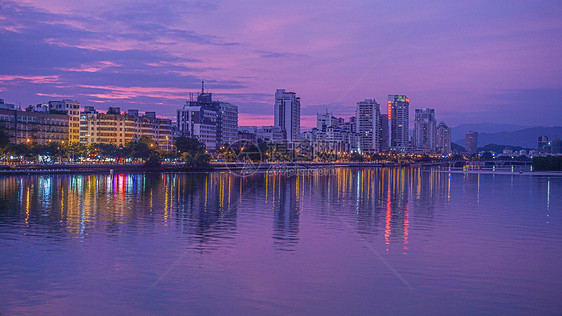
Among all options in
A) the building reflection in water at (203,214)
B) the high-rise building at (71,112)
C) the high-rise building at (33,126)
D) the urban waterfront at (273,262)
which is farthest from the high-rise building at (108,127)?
the urban waterfront at (273,262)

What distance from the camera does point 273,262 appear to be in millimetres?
22422

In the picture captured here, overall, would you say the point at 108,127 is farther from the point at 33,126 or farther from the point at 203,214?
the point at 203,214

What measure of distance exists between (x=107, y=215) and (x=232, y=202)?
13.9 metres

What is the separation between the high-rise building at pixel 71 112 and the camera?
6619 inches

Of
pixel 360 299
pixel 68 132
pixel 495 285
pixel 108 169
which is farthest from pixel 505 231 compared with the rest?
pixel 68 132

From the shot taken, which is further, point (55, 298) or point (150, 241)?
point (150, 241)

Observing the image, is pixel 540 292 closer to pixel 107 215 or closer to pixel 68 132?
pixel 107 215

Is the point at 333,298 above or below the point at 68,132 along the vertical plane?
below

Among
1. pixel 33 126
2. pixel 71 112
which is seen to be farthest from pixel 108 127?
pixel 33 126

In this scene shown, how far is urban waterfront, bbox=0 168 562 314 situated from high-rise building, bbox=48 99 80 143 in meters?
135

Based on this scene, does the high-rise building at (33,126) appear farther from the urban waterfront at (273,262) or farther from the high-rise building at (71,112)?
the urban waterfront at (273,262)

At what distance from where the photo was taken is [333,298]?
17359mm

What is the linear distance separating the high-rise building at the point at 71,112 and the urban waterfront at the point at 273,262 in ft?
441

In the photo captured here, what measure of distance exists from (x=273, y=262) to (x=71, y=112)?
164428 millimetres
